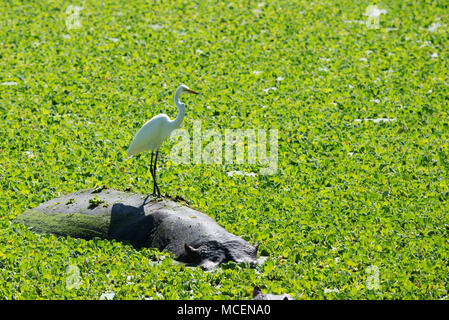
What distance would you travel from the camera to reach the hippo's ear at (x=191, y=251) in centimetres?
616

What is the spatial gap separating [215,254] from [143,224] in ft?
2.90

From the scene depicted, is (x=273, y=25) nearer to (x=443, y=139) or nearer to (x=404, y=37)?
(x=404, y=37)

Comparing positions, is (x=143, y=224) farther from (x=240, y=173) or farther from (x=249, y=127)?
(x=249, y=127)

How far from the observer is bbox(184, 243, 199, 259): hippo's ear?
20.2 ft

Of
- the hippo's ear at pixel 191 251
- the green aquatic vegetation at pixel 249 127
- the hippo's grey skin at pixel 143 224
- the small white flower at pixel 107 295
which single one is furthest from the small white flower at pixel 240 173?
the small white flower at pixel 107 295

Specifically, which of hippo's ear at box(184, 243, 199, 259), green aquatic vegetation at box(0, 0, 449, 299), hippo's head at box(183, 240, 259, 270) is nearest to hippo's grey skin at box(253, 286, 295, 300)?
green aquatic vegetation at box(0, 0, 449, 299)

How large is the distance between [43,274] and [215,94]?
19.3 feet

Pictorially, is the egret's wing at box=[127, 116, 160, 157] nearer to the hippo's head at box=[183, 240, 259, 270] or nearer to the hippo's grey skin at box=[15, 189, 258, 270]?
the hippo's grey skin at box=[15, 189, 258, 270]

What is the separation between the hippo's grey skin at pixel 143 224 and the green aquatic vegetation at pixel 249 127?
0.58 feet

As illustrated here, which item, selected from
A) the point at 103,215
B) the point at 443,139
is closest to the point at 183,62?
the point at 443,139

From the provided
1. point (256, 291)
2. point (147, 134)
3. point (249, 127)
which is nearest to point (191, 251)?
point (256, 291)

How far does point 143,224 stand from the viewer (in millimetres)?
6621

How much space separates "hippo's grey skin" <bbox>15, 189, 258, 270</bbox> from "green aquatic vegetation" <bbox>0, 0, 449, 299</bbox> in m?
0.18
